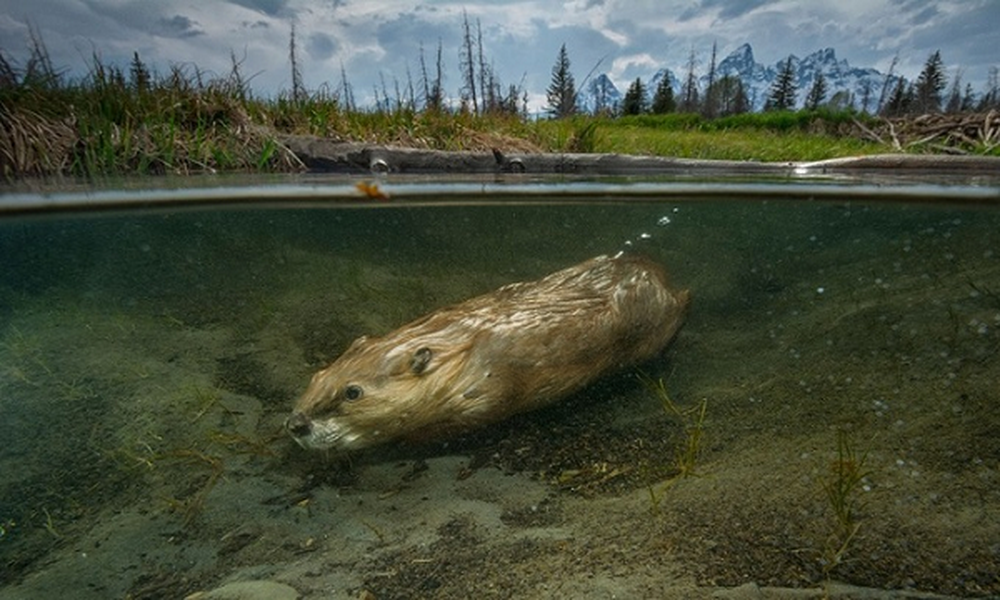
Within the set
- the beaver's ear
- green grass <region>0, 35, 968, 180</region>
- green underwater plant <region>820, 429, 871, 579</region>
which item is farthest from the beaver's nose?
green grass <region>0, 35, 968, 180</region>

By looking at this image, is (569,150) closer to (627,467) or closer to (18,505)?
(627,467)

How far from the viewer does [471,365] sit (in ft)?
11.3

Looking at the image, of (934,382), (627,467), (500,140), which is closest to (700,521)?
(627,467)

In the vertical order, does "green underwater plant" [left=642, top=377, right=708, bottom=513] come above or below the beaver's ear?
below

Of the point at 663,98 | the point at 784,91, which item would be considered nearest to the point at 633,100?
the point at 663,98

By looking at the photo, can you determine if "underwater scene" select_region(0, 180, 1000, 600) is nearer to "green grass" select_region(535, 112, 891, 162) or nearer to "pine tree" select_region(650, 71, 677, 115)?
"green grass" select_region(535, 112, 891, 162)

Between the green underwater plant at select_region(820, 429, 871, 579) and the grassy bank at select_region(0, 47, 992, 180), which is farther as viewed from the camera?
the grassy bank at select_region(0, 47, 992, 180)

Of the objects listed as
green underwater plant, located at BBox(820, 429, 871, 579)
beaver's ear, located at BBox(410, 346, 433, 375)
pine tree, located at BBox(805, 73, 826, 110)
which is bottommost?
green underwater plant, located at BBox(820, 429, 871, 579)

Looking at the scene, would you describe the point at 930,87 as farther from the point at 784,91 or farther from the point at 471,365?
the point at 471,365

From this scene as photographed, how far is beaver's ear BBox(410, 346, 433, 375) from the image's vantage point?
3.37 m

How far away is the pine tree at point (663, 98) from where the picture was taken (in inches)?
1086

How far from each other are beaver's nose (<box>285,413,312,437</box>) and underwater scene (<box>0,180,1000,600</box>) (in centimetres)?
36

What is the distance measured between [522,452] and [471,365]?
65cm

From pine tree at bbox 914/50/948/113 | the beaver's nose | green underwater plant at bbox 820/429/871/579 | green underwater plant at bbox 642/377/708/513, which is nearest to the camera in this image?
green underwater plant at bbox 820/429/871/579
